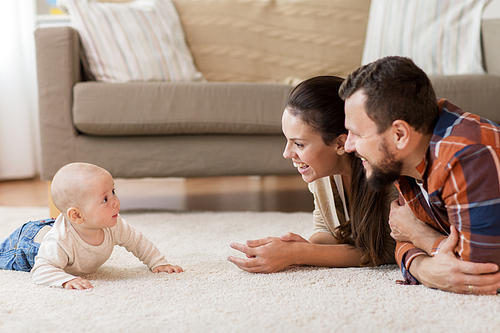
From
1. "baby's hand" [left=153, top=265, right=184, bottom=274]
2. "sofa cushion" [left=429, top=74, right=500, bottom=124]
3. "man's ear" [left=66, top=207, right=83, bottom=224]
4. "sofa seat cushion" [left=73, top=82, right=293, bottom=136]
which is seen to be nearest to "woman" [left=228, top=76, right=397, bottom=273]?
"baby's hand" [left=153, top=265, right=184, bottom=274]

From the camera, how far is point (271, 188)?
9.84 feet

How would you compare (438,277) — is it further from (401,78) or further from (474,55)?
(474,55)

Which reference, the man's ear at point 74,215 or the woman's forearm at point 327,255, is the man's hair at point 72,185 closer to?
the man's ear at point 74,215

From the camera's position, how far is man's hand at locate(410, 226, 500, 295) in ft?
2.93

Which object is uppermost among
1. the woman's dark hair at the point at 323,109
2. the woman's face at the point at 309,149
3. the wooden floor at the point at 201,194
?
the woman's dark hair at the point at 323,109

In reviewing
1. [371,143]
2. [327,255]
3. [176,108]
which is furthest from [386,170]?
[176,108]

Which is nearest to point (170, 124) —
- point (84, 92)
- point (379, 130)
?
point (84, 92)

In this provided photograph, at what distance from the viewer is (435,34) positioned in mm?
2266

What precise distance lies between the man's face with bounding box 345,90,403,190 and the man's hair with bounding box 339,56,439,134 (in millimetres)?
14

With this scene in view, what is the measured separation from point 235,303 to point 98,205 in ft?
1.36

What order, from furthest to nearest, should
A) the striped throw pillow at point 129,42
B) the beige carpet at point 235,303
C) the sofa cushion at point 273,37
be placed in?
the sofa cushion at point 273,37, the striped throw pillow at point 129,42, the beige carpet at point 235,303

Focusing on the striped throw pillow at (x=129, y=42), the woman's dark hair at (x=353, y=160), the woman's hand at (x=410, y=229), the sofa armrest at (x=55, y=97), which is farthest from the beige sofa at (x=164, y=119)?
the woman's hand at (x=410, y=229)

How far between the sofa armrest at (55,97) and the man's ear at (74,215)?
2.82 feet

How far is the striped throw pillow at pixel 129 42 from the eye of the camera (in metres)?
2.09
